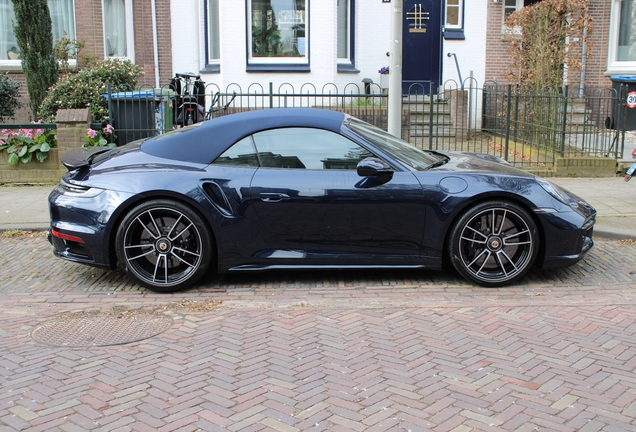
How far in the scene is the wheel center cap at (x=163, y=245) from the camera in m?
5.52

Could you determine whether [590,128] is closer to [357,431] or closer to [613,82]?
[613,82]

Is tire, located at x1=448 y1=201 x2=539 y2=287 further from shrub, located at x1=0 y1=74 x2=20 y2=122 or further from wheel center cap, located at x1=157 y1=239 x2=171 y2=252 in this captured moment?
shrub, located at x1=0 y1=74 x2=20 y2=122

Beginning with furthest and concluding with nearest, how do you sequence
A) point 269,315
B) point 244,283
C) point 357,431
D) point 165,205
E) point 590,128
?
point 590,128 < point 244,283 < point 165,205 < point 269,315 < point 357,431

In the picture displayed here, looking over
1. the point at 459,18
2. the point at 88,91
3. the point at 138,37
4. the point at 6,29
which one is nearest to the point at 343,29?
the point at 459,18

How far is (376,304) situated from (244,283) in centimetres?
126

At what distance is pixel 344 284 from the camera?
5828 millimetres

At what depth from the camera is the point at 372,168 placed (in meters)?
5.43

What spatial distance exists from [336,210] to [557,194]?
1899 mm

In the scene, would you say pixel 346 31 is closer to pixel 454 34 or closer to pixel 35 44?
pixel 454 34

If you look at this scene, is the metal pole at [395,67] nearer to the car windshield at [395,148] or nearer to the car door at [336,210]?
the car windshield at [395,148]

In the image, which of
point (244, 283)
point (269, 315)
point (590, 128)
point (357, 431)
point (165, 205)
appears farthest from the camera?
point (590, 128)

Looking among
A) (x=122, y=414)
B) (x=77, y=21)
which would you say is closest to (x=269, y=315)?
(x=122, y=414)

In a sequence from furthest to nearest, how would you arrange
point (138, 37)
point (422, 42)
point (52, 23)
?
point (52, 23), point (138, 37), point (422, 42)

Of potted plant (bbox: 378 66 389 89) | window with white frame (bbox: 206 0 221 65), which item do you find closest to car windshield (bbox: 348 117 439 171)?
potted plant (bbox: 378 66 389 89)
